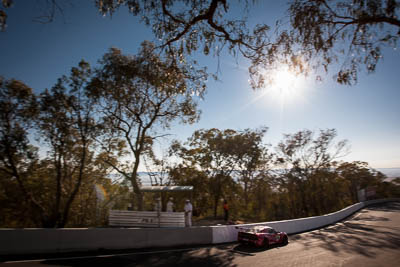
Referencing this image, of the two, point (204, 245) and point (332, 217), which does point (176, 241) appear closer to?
point (204, 245)

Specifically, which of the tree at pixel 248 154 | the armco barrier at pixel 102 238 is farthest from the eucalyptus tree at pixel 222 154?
the armco barrier at pixel 102 238

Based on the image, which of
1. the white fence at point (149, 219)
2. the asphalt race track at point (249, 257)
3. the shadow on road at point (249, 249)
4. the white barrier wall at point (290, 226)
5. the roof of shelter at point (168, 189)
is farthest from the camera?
the roof of shelter at point (168, 189)

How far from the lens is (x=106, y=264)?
23.3ft

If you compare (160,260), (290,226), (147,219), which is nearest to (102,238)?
(160,260)

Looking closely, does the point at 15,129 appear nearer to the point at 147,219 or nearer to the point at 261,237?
the point at 147,219

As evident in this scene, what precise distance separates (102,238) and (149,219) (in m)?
5.00

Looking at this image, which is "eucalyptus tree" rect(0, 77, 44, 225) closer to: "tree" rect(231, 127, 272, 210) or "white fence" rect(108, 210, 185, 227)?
"white fence" rect(108, 210, 185, 227)

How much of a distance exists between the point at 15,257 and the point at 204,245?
7.60 meters

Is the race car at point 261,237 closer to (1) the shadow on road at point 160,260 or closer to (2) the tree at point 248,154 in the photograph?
(1) the shadow on road at point 160,260

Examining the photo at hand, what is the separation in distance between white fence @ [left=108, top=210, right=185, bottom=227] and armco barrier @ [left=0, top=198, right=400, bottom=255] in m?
2.91

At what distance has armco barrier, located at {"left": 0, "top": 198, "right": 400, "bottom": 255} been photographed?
8102 mm

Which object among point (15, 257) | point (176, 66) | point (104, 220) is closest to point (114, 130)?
point (104, 220)

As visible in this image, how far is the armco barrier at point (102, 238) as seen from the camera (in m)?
8.10

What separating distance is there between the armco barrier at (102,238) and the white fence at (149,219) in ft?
9.56
